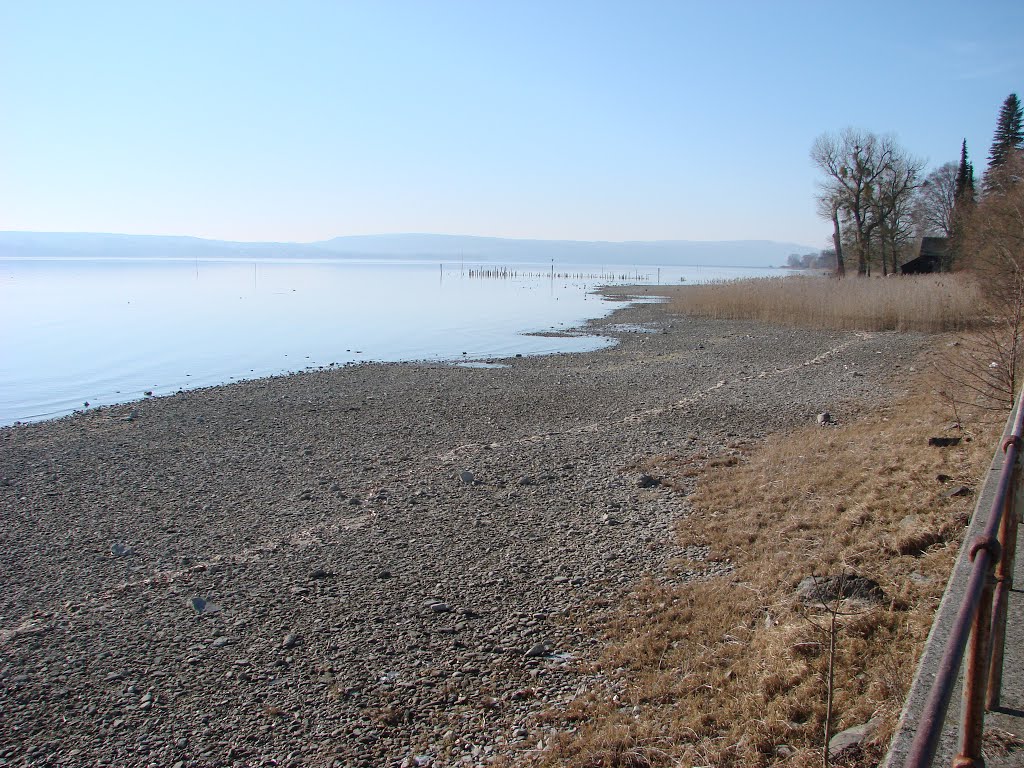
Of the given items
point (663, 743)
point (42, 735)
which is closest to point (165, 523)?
point (42, 735)

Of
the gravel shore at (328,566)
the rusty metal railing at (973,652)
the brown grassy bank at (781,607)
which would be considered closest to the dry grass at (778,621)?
the brown grassy bank at (781,607)

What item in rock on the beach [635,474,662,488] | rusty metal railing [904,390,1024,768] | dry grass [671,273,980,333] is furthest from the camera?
dry grass [671,273,980,333]

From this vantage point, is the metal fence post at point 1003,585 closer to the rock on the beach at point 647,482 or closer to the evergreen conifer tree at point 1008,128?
the rock on the beach at point 647,482

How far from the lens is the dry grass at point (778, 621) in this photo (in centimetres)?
397

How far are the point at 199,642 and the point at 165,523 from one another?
3.36 m

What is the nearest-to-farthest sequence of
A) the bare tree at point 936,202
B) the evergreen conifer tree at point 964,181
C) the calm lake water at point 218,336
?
the calm lake water at point 218,336 → the evergreen conifer tree at point 964,181 → the bare tree at point 936,202

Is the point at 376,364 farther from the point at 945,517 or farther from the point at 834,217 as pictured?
the point at 834,217

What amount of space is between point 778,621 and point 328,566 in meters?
4.21

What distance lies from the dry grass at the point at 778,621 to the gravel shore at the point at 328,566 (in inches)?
15.7

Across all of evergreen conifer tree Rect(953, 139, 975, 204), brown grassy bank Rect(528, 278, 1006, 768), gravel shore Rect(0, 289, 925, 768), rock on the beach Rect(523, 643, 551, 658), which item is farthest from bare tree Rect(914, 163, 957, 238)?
rock on the beach Rect(523, 643, 551, 658)

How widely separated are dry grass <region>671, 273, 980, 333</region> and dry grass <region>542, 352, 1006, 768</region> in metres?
20.9

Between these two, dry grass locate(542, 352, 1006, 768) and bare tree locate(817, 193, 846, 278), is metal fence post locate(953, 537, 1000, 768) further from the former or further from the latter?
bare tree locate(817, 193, 846, 278)

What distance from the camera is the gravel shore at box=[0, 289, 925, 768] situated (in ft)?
15.9

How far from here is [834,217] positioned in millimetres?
56969
